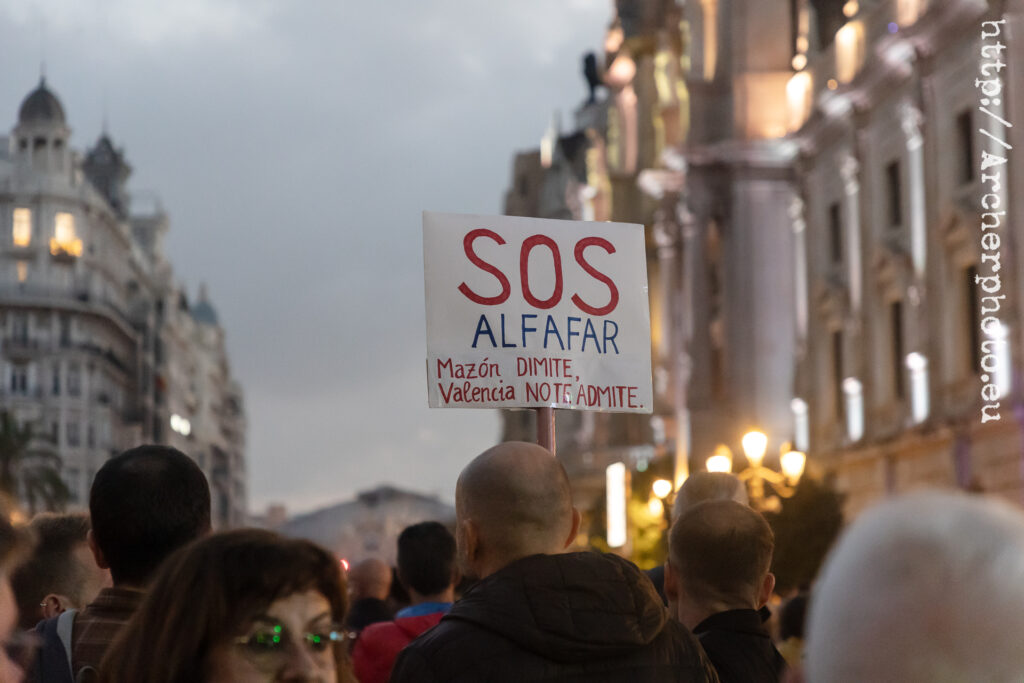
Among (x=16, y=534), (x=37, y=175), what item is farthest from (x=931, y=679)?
(x=37, y=175)

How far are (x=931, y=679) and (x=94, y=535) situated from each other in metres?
3.11

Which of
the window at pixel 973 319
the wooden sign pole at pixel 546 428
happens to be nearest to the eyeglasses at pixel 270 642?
the wooden sign pole at pixel 546 428

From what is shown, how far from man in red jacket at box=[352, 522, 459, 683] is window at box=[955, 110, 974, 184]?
1017 inches

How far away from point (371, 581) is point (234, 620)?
22.7 ft

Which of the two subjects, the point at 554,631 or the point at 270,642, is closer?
the point at 270,642

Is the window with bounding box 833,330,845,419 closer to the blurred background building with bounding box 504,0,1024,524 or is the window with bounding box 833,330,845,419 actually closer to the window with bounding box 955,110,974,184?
the blurred background building with bounding box 504,0,1024,524

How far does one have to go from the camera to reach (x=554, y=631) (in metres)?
4.74

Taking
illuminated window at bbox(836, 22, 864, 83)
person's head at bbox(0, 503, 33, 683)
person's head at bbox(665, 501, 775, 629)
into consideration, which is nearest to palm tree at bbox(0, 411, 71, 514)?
illuminated window at bbox(836, 22, 864, 83)

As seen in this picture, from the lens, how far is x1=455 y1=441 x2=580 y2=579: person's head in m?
5.13

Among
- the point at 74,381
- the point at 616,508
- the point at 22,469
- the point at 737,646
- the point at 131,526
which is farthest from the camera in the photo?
the point at 74,381

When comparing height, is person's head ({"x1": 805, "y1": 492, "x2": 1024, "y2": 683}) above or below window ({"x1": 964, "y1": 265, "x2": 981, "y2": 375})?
below

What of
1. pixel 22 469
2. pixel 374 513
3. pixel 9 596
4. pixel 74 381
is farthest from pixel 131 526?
pixel 374 513

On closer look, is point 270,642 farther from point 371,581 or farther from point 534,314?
point 371,581

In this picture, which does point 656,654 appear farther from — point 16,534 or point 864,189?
point 864,189
